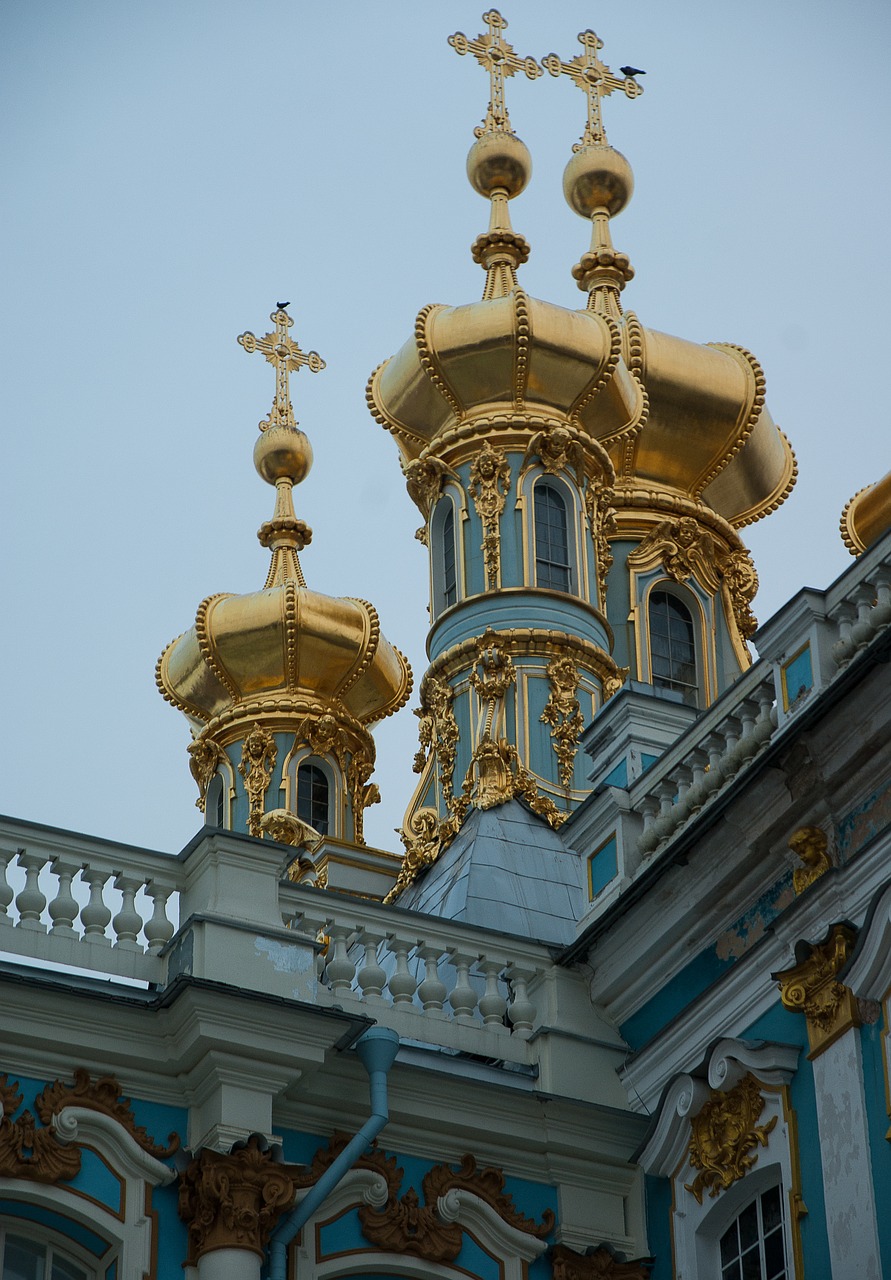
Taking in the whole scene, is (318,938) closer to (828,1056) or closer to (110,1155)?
(110,1155)

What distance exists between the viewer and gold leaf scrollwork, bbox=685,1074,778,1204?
11.5m

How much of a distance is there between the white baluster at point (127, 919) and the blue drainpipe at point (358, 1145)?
1.12 m

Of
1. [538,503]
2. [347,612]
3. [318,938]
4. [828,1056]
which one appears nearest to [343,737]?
[347,612]

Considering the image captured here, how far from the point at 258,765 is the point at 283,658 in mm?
1050

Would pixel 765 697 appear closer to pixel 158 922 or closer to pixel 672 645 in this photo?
pixel 158 922

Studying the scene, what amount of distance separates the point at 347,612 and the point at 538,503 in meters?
4.83

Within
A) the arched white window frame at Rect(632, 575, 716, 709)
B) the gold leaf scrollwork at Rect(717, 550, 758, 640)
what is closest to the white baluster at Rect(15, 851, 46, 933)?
the arched white window frame at Rect(632, 575, 716, 709)

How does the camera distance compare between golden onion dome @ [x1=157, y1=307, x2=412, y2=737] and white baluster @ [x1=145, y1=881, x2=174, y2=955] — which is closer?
white baluster @ [x1=145, y1=881, x2=174, y2=955]

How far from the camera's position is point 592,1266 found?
12.1 metres

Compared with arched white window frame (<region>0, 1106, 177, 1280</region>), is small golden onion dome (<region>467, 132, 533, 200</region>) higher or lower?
higher

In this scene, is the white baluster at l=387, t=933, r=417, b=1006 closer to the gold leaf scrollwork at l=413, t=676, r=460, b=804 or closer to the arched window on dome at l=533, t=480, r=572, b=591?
the gold leaf scrollwork at l=413, t=676, r=460, b=804

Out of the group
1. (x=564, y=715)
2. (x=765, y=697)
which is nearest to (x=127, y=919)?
(x=765, y=697)

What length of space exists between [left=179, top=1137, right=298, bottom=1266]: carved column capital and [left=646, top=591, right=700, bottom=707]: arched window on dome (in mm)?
10464

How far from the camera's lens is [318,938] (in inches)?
501
